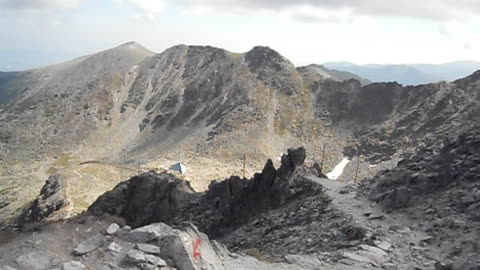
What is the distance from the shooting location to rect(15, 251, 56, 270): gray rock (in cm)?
1828

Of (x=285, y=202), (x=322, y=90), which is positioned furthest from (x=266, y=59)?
(x=285, y=202)

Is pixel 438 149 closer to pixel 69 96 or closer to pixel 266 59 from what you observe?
pixel 266 59

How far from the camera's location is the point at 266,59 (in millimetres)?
171375

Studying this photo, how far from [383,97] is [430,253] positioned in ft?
393

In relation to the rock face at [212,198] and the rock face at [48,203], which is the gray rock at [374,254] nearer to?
the rock face at [212,198]

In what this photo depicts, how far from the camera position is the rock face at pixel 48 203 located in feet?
278

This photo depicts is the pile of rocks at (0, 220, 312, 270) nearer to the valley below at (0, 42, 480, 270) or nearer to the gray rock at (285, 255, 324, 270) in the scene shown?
the valley below at (0, 42, 480, 270)

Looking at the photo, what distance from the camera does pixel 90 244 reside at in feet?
64.2

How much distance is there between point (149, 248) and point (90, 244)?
2021 millimetres

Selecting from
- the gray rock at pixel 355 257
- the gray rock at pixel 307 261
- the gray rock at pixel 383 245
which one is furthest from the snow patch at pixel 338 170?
the gray rock at pixel 307 261

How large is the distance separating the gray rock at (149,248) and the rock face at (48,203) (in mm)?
66998

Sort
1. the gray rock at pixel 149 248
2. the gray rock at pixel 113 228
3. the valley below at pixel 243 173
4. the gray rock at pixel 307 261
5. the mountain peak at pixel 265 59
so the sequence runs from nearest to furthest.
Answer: the gray rock at pixel 149 248
the gray rock at pixel 113 228
the valley below at pixel 243 173
the gray rock at pixel 307 261
the mountain peak at pixel 265 59

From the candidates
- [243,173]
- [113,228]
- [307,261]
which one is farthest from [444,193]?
[243,173]

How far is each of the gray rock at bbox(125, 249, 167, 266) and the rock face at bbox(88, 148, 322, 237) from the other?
26064 mm
